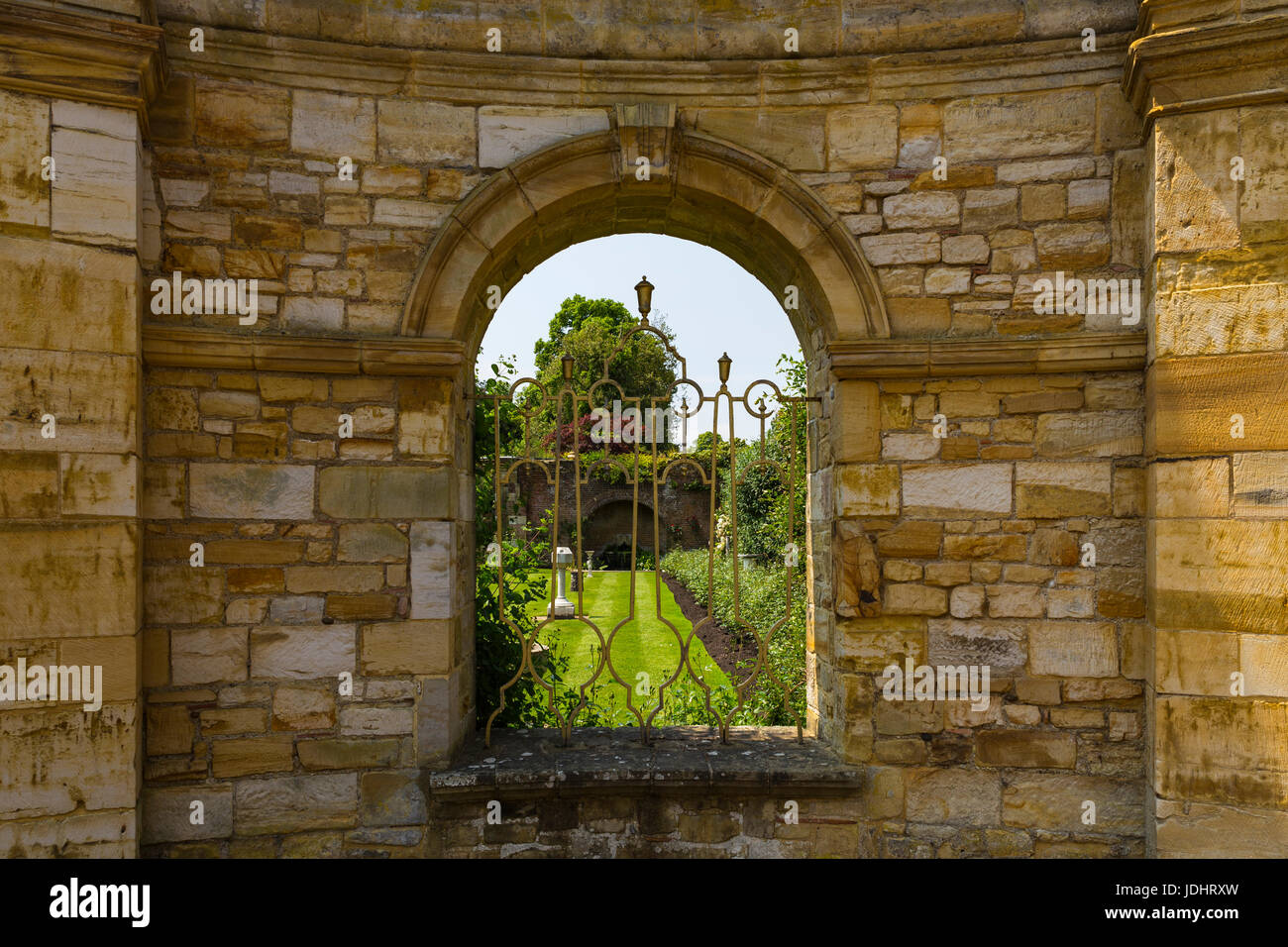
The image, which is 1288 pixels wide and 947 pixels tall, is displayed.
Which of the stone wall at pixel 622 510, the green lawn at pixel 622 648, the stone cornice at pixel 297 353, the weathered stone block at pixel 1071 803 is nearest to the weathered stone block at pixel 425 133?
the stone cornice at pixel 297 353

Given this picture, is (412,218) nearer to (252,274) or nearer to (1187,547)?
(252,274)

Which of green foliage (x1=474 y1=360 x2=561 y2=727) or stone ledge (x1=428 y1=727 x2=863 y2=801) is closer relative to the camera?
stone ledge (x1=428 y1=727 x2=863 y2=801)

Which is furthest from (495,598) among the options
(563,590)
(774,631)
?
(563,590)

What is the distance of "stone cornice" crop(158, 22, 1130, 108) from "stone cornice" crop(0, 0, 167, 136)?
36 cm

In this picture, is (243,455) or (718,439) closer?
(243,455)

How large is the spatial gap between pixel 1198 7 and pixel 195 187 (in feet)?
14.7

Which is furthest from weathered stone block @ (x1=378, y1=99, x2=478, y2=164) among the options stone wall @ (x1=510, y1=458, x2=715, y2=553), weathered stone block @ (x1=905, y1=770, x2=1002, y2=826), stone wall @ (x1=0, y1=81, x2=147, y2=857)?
stone wall @ (x1=510, y1=458, x2=715, y2=553)

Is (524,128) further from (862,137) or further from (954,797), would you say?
(954,797)

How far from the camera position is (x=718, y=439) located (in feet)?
13.0

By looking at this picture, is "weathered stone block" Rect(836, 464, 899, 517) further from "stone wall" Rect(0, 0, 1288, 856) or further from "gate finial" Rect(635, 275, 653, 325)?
"gate finial" Rect(635, 275, 653, 325)

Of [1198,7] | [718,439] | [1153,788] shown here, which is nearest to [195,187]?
[718,439]

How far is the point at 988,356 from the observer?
347 cm

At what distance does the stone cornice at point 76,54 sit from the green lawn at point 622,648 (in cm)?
345

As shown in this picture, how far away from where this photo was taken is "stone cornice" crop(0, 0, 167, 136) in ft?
9.64
